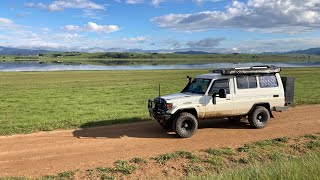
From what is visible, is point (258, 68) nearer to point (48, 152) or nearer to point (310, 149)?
point (310, 149)

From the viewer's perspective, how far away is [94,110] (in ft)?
66.7

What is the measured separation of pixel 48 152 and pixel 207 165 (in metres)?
4.38

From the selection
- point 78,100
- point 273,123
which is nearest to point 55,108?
point 78,100

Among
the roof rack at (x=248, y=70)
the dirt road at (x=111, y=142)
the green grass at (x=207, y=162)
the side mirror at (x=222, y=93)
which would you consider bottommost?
the green grass at (x=207, y=162)

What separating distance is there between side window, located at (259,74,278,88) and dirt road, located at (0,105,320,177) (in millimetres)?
1502

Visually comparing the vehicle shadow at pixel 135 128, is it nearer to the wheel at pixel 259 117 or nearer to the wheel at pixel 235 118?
the wheel at pixel 235 118

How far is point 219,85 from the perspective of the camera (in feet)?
43.3

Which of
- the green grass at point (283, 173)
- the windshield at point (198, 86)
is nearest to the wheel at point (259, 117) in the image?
the windshield at point (198, 86)

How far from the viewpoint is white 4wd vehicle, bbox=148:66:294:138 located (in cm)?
1255

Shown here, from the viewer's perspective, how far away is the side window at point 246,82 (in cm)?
1353

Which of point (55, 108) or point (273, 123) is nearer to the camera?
point (273, 123)

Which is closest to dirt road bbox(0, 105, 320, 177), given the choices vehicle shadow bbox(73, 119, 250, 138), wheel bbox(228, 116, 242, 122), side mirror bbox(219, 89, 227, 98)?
vehicle shadow bbox(73, 119, 250, 138)

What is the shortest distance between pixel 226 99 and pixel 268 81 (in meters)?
1.95

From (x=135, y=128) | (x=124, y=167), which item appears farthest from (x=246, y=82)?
(x=124, y=167)
